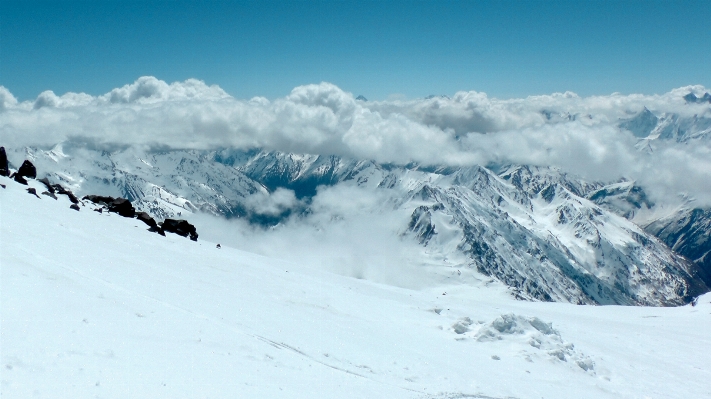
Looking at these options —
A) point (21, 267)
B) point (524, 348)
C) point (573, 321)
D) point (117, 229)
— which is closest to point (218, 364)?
point (21, 267)

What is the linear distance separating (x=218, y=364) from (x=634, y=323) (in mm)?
46382

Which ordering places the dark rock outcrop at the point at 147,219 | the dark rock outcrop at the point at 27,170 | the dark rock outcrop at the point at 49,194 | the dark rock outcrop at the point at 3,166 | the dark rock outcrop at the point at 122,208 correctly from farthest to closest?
the dark rock outcrop at the point at 27,170 → the dark rock outcrop at the point at 122,208 → the dark rock outcrop at the point at 3,166 → the dark rock outcrop at the point at 147,219 → the dark rock outcrop at the point at 49,194

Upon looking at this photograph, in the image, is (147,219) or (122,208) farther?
(122,208)

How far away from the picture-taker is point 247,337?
2078cm

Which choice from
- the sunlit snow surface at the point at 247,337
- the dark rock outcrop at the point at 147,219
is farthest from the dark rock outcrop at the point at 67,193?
the dark rock outcrop at the point at 147,219

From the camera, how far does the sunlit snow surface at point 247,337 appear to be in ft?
48.7

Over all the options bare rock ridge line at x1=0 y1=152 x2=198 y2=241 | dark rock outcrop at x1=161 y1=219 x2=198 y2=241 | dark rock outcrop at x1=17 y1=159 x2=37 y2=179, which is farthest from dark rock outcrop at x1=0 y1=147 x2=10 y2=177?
dark rock outcrop at x1=161 y1=219 x2=198 y2=241

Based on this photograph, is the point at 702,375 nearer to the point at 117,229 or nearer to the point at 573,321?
the point at 573,321

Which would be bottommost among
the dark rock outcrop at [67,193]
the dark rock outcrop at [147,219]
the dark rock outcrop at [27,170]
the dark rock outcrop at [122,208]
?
the dark rock outcrop at [147,219]

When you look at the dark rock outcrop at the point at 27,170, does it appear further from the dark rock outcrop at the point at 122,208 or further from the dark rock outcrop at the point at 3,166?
the dark rock outcrop at the point at 122,208

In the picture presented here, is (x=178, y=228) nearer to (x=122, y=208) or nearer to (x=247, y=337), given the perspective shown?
(x=122, y=208)

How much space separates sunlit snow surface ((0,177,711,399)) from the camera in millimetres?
14844

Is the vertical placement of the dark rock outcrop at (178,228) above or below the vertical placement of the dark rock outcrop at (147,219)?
below

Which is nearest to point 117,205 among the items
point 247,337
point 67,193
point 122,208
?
point 122,208
